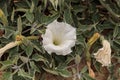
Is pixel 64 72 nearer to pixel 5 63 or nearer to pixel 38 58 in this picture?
pixel 38 58

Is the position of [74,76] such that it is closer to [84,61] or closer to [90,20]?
[84,61]

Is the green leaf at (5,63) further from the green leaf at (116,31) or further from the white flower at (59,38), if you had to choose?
the green leaf at (116,31)

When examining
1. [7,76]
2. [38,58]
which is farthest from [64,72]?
[7,76]

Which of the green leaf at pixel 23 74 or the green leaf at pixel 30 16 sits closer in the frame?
the green leaf at pixel 23 74

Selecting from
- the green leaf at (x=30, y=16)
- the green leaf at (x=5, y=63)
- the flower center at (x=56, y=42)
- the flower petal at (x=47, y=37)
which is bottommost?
the green leaf at (x=5, y=63)

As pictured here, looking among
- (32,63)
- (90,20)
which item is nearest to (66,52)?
(32,63)

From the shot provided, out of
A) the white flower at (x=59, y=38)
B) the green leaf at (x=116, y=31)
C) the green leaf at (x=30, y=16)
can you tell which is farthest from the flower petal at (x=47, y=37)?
the green leaf at (x=116, y=31)
